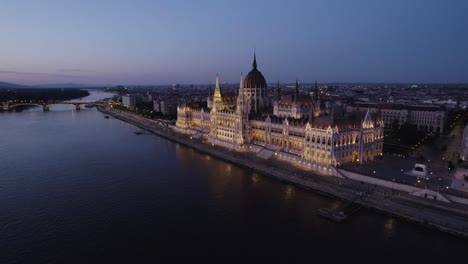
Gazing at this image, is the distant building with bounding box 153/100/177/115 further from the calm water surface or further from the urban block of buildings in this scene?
the calm water surface

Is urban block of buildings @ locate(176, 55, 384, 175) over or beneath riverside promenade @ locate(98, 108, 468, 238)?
over

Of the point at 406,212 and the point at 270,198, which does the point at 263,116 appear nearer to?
the point at 270,198

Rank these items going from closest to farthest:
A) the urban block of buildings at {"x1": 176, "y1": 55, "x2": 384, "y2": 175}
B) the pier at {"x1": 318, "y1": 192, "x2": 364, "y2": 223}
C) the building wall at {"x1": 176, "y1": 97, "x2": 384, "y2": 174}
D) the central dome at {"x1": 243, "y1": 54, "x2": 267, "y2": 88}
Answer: the pier at {"x1": 318, "y1": 192, "x2": 364, "y2": 223}, the building wall at {"x1": 176, "y1": 97, "x2": 384, "y2": 174}, the urban block of buildings at {"x1": 176, "y1": 55, "x2": 384, "y2": 175}, the central dome at {"x1": 243, "y1": 54, "x2": 267, "y2": 88}

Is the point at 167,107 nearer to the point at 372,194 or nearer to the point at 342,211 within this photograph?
the point at 372,194

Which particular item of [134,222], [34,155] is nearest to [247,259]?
[134,222]

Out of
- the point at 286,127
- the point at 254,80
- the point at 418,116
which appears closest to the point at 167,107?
the point at 254,80

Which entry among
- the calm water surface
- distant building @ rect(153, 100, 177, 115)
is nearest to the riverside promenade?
the calm water surface

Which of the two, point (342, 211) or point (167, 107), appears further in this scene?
point (167, 107)
